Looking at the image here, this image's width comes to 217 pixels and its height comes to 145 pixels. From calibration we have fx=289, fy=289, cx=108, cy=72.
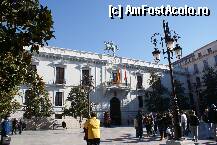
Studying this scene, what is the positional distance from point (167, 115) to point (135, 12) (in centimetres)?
618

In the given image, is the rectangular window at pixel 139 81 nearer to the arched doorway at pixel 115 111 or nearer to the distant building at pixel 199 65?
the arched doorway at pixel 115 111

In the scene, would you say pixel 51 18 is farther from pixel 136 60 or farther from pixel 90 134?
pixel 136 60

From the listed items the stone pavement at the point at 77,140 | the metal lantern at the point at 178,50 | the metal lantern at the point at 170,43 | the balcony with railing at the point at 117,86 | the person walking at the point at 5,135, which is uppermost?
the balcony with railing at the point at 117,86

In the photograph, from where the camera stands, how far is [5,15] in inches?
214

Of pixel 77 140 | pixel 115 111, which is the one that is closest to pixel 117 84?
pixel 115 111

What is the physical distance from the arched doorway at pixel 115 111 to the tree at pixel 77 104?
289 inches

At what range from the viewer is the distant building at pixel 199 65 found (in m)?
49.8

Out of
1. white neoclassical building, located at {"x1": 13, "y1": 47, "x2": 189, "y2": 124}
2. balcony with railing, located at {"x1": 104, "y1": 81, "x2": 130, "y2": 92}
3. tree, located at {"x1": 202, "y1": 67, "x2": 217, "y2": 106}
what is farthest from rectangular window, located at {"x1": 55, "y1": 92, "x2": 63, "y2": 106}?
tree, located at {"x1": 202, "y1": 67, "x2": 217, "y2": 106}

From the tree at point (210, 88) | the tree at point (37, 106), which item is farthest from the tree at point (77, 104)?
the tree at point (210, 88)

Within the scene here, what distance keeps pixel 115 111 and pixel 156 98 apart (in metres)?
6.16

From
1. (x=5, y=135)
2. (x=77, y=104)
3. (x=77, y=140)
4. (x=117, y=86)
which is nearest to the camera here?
(x=5, y=135)

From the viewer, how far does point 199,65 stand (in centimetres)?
5275

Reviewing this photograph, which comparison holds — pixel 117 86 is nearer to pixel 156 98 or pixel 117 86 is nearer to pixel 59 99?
pixel 156 98

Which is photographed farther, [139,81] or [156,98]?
[139,81]
